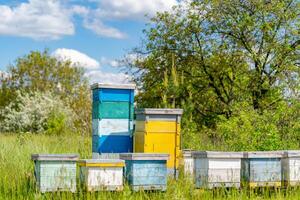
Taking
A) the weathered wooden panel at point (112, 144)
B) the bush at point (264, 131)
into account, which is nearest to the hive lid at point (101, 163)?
the weathered wooden panel at point (112, 144)

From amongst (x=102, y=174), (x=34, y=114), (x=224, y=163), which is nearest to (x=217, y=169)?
(x=224, y=163)

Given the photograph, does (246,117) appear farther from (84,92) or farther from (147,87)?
(84,92)

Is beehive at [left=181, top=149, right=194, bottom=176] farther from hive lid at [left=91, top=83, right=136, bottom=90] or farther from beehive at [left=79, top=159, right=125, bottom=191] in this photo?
beehive at [left=79, top=159, right=125, bottom=191]

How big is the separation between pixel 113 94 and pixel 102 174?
169 cm

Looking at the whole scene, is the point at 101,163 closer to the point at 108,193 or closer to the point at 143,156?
the point at 108,193

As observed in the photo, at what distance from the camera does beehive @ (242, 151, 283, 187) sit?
7930 mm

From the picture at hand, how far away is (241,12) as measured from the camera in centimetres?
1738

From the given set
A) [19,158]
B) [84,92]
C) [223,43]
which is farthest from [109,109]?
[84,92]

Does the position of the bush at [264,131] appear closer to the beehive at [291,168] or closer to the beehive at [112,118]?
the beehive at [291,168]

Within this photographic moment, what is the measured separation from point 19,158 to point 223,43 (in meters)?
9.57

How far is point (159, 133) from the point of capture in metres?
8.12

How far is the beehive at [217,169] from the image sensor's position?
25.3 feet

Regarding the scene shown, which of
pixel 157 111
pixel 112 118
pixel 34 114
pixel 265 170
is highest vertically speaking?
pixel 34 114

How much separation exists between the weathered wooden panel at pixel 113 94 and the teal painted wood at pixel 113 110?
64 mm
